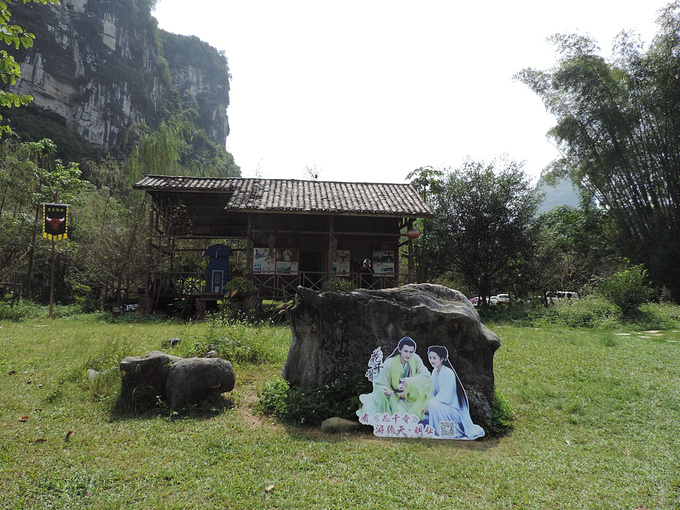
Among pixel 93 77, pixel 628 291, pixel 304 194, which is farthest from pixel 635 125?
pixel 93 77

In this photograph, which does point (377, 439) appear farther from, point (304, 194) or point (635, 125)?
point (635, 125)

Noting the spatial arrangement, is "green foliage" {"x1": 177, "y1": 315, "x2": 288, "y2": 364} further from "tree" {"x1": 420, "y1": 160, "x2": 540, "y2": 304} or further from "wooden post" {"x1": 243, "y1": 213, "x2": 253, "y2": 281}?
"tree" {"x1": 420, "y1": 160, "x2": 540, "y2": 304}

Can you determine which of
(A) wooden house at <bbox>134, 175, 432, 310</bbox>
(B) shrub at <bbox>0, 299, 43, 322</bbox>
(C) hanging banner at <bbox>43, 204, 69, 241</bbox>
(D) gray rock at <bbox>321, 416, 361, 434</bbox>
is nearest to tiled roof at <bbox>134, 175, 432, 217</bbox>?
(A) wooden house at <bbox>134, 175, 432, 310</bbox>

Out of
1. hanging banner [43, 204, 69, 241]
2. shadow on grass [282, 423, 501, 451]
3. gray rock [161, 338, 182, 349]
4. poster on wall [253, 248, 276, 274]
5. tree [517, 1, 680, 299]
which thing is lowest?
shadow on grass [282, 423, 501, 451]

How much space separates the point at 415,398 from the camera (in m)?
4.33

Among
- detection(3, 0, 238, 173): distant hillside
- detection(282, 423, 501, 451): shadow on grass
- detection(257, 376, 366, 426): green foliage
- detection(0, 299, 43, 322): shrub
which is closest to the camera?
detection(282, 423, 501, 451): shadow on grass

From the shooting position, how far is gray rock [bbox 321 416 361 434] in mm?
4191

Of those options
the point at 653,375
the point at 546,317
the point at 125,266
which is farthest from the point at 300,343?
the point at 125,266

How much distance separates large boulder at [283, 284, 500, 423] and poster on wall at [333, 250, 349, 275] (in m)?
9.68

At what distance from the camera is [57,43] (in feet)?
125

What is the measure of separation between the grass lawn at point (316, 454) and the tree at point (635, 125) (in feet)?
39.9

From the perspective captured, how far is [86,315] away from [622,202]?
70.7 feet

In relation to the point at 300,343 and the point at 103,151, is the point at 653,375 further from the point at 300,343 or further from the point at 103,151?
the point at 103,151

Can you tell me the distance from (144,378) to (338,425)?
2.50m
